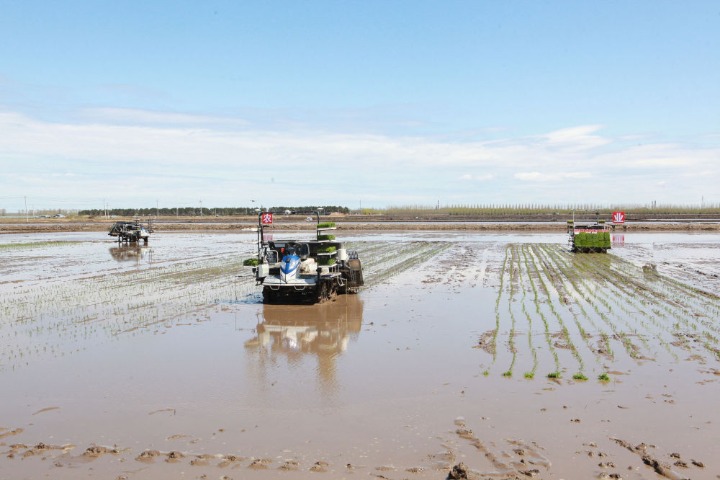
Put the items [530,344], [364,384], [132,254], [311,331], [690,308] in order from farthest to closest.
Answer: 1. [132,254]
2. [690,308]
3. [311,331]
4. [530,344]
5. [364,384]

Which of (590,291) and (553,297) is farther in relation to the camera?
(590,291)

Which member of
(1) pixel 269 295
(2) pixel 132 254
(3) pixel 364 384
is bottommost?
(3) pixel 364 384

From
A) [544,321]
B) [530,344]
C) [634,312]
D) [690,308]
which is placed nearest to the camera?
[530,344]

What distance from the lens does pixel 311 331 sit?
52.3 ft

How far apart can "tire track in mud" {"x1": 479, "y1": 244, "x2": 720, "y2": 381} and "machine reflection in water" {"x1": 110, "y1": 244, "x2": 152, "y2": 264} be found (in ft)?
70.5

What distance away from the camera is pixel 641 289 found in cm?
2286

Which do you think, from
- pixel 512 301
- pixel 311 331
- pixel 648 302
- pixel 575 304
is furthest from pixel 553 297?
pixel 311 331

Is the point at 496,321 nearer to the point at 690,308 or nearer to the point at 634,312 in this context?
the point at 634,312

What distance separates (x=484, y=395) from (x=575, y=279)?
1723 cm

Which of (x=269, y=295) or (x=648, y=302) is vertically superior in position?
(x=269, y=295)

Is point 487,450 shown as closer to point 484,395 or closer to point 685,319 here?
point 484,395

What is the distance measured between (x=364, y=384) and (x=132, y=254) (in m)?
34.6

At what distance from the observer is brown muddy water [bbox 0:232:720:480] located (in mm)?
7949

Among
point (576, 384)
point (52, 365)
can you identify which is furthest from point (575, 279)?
point (52, 365)
